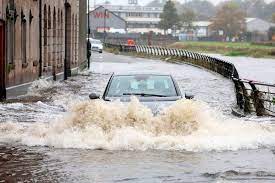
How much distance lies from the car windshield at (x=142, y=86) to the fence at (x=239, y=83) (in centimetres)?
409

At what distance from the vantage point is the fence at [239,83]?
2055cm

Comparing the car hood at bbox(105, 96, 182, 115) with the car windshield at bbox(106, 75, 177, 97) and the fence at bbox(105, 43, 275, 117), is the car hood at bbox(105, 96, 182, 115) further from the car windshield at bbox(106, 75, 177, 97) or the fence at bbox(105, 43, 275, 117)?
the fence at bbox(105, 43, 275, 117)

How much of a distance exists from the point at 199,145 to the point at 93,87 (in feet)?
72.4

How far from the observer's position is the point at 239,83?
23516 mm

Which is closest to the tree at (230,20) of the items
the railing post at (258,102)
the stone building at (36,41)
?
the stone building at (36,41)

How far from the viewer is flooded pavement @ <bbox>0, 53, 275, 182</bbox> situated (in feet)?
37.2

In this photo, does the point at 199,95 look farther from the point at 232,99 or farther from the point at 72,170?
the point at 72,170

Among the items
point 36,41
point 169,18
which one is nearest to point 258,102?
point 36,41

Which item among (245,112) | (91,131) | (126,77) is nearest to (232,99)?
(245,112)

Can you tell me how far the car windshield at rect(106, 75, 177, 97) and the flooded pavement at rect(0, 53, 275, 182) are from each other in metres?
0.93

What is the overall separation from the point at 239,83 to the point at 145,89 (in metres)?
7.73

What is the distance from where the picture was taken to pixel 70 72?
44375mm

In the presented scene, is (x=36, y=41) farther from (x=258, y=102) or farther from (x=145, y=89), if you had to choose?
(x=145, y=89)

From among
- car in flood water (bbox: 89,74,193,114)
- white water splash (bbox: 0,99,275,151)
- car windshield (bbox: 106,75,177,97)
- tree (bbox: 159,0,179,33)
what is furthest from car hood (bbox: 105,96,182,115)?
tree (bbox: 159,0,179,33)
